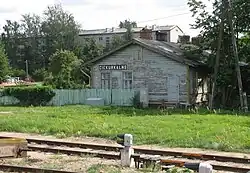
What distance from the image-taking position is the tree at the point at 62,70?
4156 cm

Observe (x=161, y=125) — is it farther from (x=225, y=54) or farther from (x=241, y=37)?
(x=241, y=37)

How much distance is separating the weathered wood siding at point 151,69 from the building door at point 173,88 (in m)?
0.20

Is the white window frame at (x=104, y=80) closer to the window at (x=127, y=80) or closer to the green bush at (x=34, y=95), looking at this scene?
the window at (x=127, y=80)

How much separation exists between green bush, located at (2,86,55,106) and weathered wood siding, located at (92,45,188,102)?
501cm

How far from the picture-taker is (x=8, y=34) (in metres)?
111

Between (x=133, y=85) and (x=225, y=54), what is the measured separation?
6.75m

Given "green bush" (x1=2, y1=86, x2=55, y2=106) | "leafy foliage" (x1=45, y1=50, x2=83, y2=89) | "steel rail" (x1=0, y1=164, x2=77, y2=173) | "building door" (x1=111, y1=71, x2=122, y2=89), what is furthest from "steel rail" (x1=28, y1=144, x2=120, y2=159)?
"leafy foliage" (x1=45, y1=50, x2=83, y2=89)

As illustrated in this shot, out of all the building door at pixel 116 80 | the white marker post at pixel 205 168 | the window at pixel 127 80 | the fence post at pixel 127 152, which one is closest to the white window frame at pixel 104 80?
→ the building door at pixel 116 80

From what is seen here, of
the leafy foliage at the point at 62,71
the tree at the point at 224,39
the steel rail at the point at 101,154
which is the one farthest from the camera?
the leafy foliage at the point at 62,71

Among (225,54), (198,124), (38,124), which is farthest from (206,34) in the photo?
(38,124)

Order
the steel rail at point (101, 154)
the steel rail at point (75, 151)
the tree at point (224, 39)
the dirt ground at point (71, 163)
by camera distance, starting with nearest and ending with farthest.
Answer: the steel rail at point (101, 154)
the dirt ground at point (71, 163)
the steel rail at point (75, 151)
the tree at point (224, 39)

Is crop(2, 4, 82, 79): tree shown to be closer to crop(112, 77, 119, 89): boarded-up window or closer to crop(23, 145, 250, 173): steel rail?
crop(112, 77, 119, 89): boarded-up window

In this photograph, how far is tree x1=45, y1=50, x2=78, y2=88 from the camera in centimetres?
4156

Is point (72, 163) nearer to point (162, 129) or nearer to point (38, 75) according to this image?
point (162, 129)
